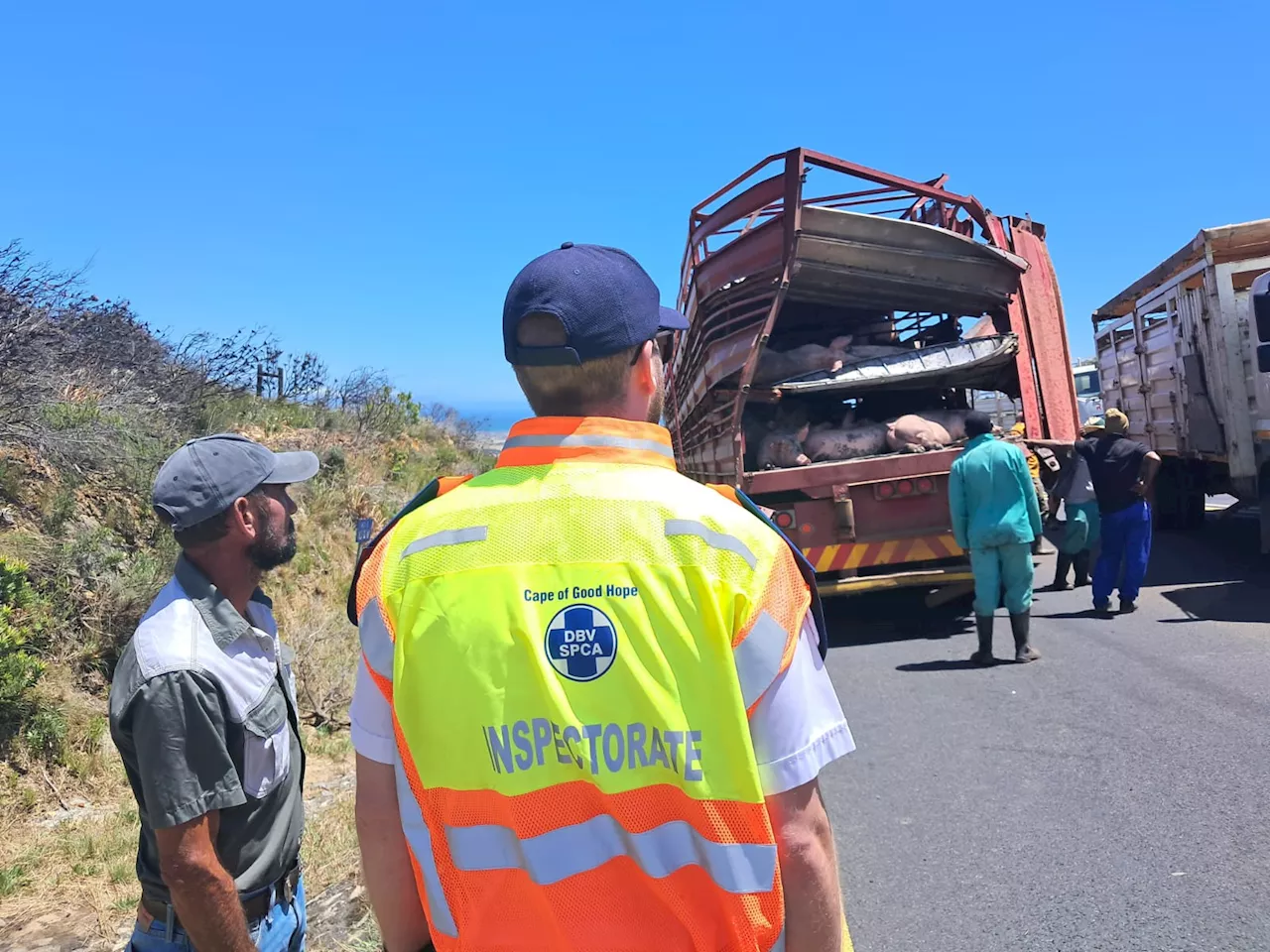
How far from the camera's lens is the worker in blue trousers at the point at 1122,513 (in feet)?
25.8

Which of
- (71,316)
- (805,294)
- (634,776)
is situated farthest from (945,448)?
(71,316)

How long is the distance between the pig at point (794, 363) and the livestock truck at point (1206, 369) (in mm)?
3139

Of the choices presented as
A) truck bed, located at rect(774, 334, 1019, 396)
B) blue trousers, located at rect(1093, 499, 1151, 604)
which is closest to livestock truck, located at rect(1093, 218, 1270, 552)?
blue trousers, located at rect(1093, 499, 1151, 604)

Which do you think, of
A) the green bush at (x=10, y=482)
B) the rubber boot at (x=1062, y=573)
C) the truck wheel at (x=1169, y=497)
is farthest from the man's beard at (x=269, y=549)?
the truck wheel at (x=1169, y=497)

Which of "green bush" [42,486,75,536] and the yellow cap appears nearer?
"green bush" [42,486,75,536]

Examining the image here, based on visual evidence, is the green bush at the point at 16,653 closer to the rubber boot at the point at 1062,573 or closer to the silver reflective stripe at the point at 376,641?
the silver reflective stripe at the point at 376,641

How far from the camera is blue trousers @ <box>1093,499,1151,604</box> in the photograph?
785 centimetres

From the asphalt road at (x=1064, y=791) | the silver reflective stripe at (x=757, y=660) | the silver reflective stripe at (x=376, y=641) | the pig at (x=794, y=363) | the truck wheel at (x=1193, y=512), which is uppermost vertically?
the pig at (x=794, y=363)

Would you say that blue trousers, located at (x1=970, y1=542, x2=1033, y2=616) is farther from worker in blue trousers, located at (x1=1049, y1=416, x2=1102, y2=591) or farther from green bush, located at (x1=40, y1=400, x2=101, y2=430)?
green bush, located at (x1=40, y1=400, x2=101, y2=430)

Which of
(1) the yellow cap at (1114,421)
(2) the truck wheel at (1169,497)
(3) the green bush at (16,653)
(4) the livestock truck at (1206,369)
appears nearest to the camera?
(3) the green bush at (16,653)

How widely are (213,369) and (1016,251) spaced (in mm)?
8055

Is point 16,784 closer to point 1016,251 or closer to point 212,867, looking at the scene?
point 212,867

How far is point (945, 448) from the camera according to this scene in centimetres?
760

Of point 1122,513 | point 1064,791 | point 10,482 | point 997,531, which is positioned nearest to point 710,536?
point 1064,791
